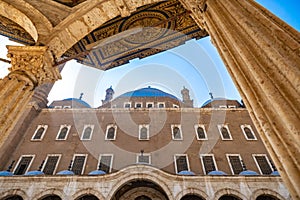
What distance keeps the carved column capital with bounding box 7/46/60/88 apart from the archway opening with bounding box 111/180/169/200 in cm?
1131

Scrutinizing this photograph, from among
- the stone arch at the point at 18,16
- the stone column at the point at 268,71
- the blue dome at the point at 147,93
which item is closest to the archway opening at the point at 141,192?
the stone arch at the point at 18,16

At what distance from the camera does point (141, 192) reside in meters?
14.3

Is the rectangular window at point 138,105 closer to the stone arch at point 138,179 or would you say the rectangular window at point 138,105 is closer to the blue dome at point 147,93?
the blue dome at point 147,93

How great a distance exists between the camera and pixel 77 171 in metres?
16.2

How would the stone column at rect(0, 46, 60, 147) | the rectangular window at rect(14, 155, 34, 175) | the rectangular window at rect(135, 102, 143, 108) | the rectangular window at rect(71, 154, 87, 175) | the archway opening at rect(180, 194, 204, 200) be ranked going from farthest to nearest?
the rectangular window at rect(135, 102, 143, 108)
the rectangular window at rect(71, 154, 87, 175)
the rectangular window at rect(14, 155, 34, 175)
the archway opening at rect(180, 194, 204, 200)
the stone column at rect(0, 46, 60, 147)

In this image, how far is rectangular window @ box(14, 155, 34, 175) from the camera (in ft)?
52.0

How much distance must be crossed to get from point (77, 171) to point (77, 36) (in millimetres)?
13871

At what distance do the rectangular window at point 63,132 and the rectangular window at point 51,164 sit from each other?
2.06 metres

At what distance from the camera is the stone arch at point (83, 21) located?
488 centimetres

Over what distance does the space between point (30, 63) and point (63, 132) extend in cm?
1634

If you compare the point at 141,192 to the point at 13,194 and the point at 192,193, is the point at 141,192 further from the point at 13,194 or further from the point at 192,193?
the point at 13,194

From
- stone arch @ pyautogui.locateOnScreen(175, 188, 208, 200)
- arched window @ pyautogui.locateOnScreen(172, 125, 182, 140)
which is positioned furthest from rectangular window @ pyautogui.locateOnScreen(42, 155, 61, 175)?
arched window @ pyautogui.locateOnScreen(172, 125, 182, 140)

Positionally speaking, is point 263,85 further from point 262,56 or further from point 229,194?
point 229,194

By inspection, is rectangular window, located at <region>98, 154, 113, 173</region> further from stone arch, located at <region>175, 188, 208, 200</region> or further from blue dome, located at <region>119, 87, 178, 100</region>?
blue dome, located at <region>119, 87, 178, 100</region>
